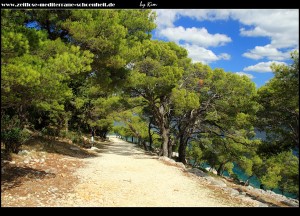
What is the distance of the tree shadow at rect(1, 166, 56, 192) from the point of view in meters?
8.83

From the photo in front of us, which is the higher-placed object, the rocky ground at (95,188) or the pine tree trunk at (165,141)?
the pine tree trunk at (165,141)

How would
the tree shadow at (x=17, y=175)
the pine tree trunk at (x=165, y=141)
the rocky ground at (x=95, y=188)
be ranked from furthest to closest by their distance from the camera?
1. the pine tree trunk at (x=165, y=141)
2. the tree shadow at (x=17, y=175)
3. the rocky ground at (x=95, y=188)

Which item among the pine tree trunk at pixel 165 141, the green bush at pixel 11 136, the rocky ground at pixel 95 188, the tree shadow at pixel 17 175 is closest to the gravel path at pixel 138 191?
the rocky ground at pixel 95 188

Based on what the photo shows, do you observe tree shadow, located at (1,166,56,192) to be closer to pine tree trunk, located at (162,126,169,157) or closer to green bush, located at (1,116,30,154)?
green bush, located at (1,116,30,154)

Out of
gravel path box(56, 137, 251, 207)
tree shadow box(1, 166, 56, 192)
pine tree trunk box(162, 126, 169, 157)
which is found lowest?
gravel path box(56, 137, 251, 207)

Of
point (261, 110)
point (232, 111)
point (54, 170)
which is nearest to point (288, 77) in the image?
point (261, 110)

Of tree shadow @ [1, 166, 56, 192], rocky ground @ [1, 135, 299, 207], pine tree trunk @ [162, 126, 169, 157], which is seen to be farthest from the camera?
pine tree trunk @ [162, 126, 169, 157]

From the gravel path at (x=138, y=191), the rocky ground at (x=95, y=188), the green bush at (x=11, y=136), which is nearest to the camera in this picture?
the rocky ground at (x=95, y=188)

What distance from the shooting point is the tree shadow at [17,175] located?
8828 mm

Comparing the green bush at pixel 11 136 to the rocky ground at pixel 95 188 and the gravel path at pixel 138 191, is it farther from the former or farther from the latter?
the gravel path at pixel 138 191

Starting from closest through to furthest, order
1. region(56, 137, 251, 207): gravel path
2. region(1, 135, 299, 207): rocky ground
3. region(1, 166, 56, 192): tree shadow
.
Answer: region(1, 135, 299, 207): rocky ground → region(56, 137, 251, 207): gravel path → region(1, 166, 56, 192): tree shadow

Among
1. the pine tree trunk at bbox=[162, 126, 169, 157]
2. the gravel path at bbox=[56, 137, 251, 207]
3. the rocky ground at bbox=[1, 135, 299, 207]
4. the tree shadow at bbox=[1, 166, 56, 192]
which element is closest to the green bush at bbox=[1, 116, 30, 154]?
the rocky ground at bbox=[1, 135, 299, 207]
